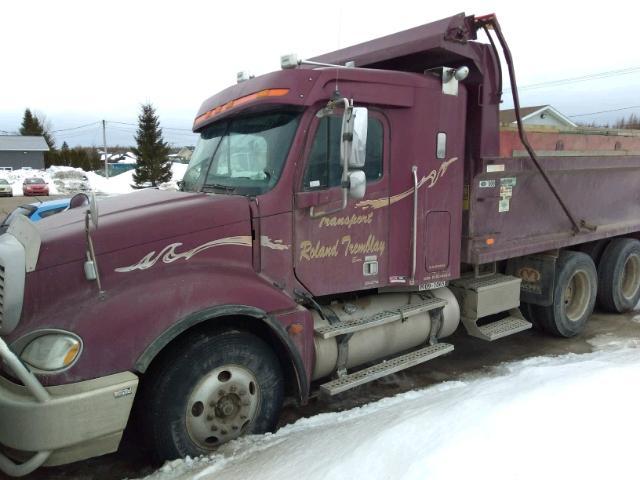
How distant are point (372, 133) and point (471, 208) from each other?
1.36m

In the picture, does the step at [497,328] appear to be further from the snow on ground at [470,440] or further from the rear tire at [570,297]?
the snow on ground at [470,440]

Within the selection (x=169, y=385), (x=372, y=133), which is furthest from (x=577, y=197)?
(x=169, y=385)

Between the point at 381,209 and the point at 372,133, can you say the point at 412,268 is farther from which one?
the point at 372,133

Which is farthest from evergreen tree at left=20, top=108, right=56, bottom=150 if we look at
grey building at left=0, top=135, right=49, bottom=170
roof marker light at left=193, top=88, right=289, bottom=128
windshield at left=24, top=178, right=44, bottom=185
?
roof marker light at left=193, top=88, right=289, bottom=128

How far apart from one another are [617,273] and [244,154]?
558cm

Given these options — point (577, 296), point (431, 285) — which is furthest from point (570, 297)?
point (431, 285)

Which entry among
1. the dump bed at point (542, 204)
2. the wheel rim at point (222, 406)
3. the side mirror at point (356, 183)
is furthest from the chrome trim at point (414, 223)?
the wheel rim at point (222, 406)

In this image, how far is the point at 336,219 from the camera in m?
4.05

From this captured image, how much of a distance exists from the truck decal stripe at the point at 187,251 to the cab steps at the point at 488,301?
237cm

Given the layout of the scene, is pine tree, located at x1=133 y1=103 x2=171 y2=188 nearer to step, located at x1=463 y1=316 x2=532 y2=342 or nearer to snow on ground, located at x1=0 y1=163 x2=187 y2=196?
snow on ground, located at x1=0 y1=163 x2=187 y2=196

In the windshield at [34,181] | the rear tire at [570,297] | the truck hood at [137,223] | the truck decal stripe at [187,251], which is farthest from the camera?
the windshield at [34,181]

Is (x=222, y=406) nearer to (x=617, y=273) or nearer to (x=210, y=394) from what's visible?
(x=210, y=394)

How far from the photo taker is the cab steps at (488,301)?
5328 millimetres

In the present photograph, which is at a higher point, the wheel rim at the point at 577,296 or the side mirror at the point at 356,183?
the side mirror at the point at 356,183
